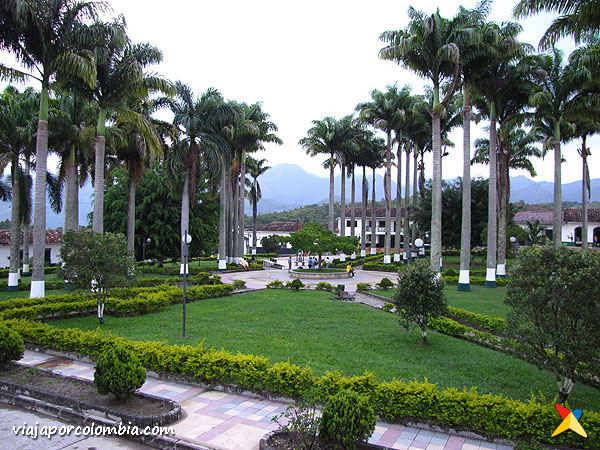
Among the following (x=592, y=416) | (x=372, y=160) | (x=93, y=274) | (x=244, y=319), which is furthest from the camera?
(x=372, y=160)

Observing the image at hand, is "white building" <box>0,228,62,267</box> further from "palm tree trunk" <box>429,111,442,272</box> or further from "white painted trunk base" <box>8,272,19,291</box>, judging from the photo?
"palm tree trunk" <box>429,111,442,272</box>

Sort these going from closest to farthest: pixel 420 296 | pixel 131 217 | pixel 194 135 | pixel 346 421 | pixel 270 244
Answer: pixel 346 421
pixel 420 296
pixel 131 217
pixel 194 135
pixel 270 244

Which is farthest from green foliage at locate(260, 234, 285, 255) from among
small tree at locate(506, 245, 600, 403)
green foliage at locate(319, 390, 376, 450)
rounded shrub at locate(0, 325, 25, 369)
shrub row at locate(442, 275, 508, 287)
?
green foliage at locate(319, 390, 376, 450)

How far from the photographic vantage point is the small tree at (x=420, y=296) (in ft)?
35.8

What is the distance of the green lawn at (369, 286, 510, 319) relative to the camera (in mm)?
15945

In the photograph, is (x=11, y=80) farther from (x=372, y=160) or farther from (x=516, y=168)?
(x=516, y=168)

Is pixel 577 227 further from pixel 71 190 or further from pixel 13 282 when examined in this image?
pixel 13 282

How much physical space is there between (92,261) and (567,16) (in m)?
16.9

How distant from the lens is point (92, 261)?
13.5 metres

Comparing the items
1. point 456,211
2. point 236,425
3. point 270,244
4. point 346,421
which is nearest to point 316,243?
point 456,211

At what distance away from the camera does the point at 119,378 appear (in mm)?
6820

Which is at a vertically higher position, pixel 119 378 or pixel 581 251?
pixel 581 251

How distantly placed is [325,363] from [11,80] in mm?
15947

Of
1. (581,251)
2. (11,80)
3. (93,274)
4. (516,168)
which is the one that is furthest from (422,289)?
(516,168)
